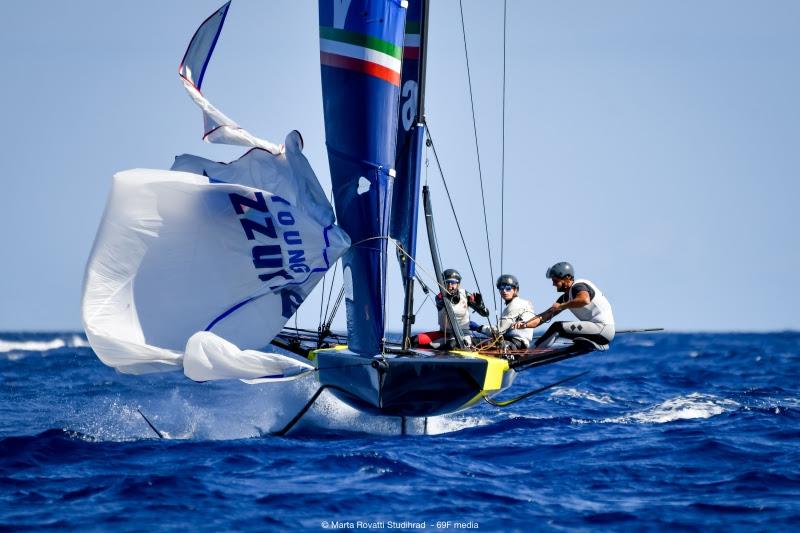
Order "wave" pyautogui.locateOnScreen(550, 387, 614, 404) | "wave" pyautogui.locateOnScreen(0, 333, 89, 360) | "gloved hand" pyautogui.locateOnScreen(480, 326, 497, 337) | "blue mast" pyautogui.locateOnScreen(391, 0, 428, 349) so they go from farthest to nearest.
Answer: "wave" pyautogui.locateOnScreen(0, 333, 89, 360)
"wave" pyautogui.locateOnScreen(550, 387, 614, 404)
"gloved hand" pyautogui.locateOnScreen(480, 326, 497, 337)
"blue mast" pyautogui.locateOnScreen(391, 0, 428, 349)

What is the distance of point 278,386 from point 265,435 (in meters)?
2.23

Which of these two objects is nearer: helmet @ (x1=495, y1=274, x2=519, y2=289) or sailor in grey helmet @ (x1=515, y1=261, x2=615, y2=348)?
sailor in grey helmet @ (x1=515, y1=261, x2=615, y2=348)

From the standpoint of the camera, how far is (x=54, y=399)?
17344 millimetres

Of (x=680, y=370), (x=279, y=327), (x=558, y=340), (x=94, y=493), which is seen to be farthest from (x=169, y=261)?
(x=680, y=370)

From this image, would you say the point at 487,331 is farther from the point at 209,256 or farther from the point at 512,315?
the point at 209,256

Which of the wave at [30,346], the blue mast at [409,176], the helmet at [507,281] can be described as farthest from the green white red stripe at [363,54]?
the wave at [30,346]

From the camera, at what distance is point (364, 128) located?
36.7 feet

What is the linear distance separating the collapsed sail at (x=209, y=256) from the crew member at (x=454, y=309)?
2581mm

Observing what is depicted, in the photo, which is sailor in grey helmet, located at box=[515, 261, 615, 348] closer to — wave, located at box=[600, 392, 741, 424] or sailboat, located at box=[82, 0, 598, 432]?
sailboat, located at box=[82, 0, 598, 432]

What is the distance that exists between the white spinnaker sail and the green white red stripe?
1.20 metres

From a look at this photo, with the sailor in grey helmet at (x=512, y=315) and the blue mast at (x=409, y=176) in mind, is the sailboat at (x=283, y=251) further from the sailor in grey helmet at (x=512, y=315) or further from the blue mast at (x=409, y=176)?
the sailor in grey helmet at (x=512, y=315)

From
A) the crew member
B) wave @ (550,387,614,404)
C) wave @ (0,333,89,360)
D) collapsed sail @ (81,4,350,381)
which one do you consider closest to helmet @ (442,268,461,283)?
the crew member

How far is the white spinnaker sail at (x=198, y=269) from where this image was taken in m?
10.0

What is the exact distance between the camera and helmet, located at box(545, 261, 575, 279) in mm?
12539
